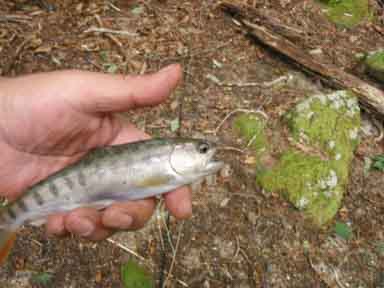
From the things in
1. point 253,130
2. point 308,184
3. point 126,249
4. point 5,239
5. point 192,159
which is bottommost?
point 126,249

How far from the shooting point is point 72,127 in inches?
125

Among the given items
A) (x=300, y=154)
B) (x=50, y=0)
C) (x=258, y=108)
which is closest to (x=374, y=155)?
(x=300, y=154)

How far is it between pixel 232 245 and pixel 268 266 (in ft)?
1.26

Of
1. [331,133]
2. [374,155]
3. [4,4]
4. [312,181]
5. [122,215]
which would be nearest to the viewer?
[122,215]

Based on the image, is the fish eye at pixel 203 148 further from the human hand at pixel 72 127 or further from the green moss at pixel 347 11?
the green moss at pixel 347 11

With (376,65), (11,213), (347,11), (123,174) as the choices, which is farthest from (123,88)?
(347,11)

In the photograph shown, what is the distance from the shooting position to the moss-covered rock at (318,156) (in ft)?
14.4

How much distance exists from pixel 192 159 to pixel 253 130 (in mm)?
2183

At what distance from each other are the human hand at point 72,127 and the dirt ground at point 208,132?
102 cm

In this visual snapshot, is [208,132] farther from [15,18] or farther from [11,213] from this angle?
[15,18]

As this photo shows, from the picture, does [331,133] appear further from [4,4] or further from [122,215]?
[4,4]

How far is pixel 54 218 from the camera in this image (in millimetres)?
2957

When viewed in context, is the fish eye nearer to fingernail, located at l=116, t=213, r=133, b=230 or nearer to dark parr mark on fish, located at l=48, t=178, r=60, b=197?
fingernail, located at l=116, t=213, r=133, b=230

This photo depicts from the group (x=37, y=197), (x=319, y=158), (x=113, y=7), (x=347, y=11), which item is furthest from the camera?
(x=347, y=11)
